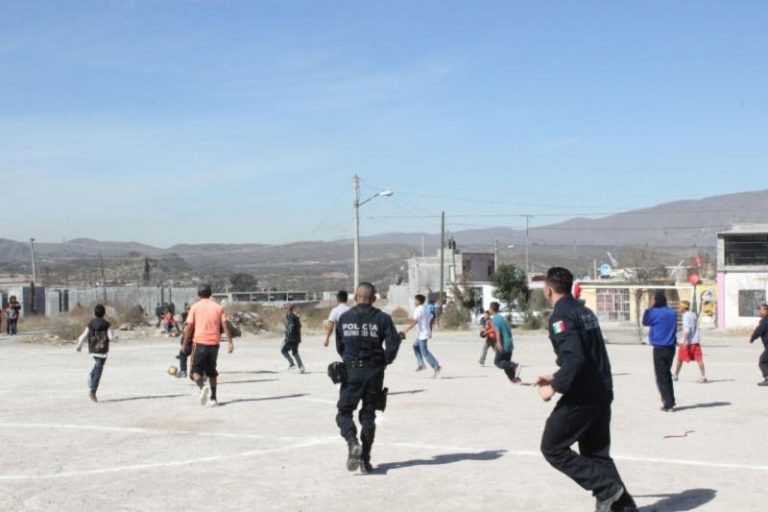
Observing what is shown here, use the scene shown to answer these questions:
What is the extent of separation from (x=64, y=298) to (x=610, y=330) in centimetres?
4233

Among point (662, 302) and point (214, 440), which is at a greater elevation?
point (662, 302)

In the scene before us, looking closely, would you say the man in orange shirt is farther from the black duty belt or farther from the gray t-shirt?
the gray t-shirt

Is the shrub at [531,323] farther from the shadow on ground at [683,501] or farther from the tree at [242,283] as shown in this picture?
the tree at [242,283]

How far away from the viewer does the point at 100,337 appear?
15938mm

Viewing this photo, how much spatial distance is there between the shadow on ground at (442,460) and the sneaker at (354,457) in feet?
0.80

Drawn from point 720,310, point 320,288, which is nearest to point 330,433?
point 720,310

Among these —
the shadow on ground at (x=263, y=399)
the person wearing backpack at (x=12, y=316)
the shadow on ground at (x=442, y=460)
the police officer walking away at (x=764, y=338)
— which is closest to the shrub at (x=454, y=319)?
the person wearing backpack at (x=12, y=316)

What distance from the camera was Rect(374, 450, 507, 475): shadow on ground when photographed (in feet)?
33.3

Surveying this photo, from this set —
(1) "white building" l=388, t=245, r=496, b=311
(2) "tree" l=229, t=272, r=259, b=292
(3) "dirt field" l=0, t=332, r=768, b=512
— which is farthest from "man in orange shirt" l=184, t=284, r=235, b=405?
(2) "tree" l=229, t=272, r=259, b=292

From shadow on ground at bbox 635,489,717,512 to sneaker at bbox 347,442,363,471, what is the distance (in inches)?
107

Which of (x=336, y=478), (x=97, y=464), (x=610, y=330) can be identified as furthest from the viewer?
(x=610, y=330)

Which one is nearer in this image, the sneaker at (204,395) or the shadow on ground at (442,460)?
the shadow on ground at (442,460)

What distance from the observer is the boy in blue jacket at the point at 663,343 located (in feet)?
47.2

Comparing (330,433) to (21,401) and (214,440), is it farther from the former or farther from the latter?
(21,401)
